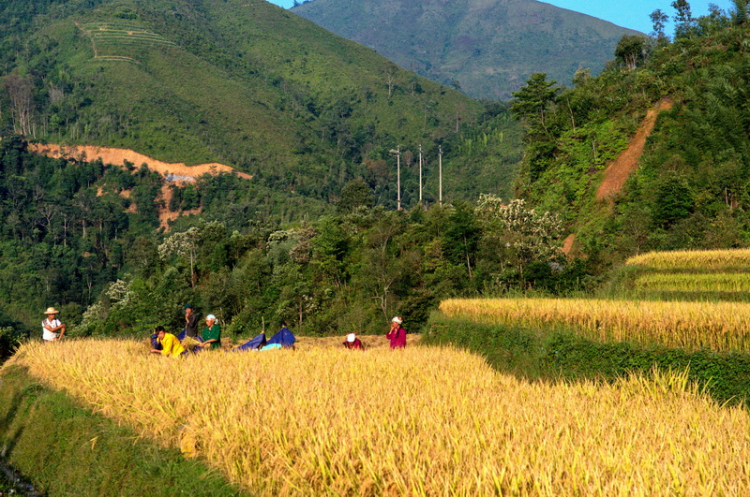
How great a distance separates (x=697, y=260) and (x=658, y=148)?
1740cm

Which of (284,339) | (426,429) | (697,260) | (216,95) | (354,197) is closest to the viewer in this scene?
(426,429)

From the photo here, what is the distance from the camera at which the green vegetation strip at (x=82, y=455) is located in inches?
266

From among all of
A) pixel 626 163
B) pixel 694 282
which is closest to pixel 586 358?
pixel 694 282

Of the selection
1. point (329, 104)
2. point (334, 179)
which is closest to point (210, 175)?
point (334, 179)

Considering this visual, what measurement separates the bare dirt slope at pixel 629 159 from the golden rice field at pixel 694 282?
18710 mm

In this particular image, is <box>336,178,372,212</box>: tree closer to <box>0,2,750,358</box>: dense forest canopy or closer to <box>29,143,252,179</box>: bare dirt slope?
<box>0,2,750,358</box>: dense forest canopy

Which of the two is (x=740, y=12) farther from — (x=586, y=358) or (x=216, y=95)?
(x=216, y=95)

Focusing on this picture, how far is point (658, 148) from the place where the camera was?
36.5 metres

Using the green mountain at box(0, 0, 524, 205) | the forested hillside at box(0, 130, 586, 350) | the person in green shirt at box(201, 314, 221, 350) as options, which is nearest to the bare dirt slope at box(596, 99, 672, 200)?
the forested hillside at box(0, 130, 586, 350)

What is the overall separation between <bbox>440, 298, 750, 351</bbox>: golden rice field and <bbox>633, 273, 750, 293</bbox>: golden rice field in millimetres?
4589

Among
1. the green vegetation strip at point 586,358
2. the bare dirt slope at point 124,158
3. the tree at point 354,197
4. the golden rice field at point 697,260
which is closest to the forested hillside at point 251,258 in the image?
the tree at point 354,197

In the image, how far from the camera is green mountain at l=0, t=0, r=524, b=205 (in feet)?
347

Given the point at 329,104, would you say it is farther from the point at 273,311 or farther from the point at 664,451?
the point at 664,451

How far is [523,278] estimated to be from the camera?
1296 inches
